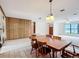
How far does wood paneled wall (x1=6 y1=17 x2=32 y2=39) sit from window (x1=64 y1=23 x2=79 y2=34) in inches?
283

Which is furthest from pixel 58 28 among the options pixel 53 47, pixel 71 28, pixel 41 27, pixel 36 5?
pixel 53 47

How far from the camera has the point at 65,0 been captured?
3291mm

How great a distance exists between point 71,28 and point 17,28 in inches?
362

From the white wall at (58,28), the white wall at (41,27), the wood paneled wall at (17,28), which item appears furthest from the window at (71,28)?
the wood paneled wall at (17,28)

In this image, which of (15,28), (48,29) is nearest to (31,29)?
(15,28)

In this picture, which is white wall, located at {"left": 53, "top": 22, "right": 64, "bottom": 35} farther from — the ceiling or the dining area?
the dining area

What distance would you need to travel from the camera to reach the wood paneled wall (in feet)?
25.4

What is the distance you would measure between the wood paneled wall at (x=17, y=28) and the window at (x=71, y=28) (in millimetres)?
7178

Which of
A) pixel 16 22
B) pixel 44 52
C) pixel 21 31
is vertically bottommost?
pixel 44 52

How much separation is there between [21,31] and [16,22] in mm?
1141

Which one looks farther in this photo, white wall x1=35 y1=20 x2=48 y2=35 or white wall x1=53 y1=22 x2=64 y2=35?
white wall x1=53 y1=22 x2=64 y2=35

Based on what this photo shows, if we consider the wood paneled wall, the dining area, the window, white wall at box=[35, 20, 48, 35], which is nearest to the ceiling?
the dining area

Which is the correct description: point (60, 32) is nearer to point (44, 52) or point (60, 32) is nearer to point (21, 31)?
point (21, 31)

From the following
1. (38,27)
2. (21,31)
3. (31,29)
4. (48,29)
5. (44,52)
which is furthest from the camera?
(48,29)
